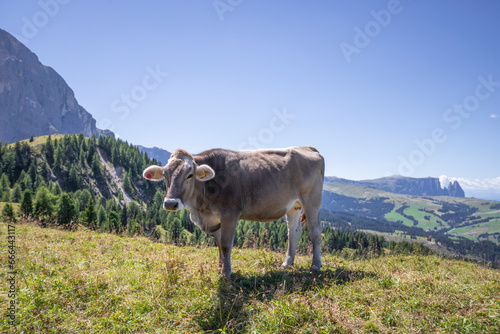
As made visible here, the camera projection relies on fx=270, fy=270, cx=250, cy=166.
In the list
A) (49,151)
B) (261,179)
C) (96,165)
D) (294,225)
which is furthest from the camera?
(96,165)

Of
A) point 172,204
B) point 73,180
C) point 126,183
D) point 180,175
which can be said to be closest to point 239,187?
point 180,175

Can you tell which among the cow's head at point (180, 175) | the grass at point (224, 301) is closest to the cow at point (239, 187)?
the cow's head at point (180, 175)

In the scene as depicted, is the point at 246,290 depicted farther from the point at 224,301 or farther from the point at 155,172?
the point at 155,172

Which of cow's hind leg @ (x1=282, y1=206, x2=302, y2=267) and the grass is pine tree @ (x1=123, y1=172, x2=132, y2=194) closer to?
the grass

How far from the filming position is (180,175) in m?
6.57

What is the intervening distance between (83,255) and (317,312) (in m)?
7.31

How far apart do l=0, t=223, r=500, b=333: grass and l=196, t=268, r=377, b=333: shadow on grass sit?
0.02m

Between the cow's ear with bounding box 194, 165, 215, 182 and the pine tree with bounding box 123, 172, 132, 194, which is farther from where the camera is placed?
the pine tree with bounding box 123, 172, 132, 194

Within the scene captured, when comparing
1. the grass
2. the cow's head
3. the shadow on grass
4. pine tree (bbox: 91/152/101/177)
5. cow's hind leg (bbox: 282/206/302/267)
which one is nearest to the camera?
the grass

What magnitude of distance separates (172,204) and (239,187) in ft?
6.84

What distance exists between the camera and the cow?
6852 millimetres

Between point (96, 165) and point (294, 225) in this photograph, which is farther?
point (96, 165)

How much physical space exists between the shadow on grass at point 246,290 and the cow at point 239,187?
2.05 ft

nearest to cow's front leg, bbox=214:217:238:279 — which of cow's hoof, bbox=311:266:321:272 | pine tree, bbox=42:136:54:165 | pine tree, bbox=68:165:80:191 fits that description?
cow's hoof, bbox=311:266:321:272
